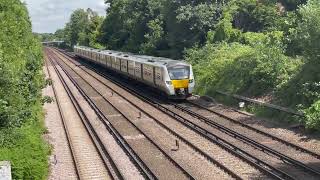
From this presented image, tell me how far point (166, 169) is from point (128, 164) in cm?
174

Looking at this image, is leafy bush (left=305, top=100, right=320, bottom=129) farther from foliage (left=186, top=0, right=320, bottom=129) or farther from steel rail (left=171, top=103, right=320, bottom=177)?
steel rail (left=171, top=103, right=320, bottom=177)

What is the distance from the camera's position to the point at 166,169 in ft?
58.2

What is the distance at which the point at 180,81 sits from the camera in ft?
105

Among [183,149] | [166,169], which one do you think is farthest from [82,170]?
[183,149]

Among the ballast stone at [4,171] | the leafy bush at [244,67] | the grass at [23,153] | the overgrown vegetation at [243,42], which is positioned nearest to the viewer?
the ballast stone at [4,171]

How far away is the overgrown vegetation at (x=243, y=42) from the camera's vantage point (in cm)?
2458

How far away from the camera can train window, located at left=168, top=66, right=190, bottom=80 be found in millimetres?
31938

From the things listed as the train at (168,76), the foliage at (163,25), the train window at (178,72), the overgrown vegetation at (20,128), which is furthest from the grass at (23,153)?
the foliage at (163,25)

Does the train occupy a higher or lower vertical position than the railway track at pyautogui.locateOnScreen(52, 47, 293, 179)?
higher

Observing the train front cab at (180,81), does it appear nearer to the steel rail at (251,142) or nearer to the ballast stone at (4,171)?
the steel rail at (251,142)

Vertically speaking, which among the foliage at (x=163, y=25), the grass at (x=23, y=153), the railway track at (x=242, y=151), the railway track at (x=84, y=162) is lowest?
the railway track at (x=84, y=162)

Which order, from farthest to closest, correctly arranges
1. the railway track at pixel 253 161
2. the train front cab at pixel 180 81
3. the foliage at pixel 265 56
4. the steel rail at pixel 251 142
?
1. the train front cab at pixel 180 81
2. the foliage at pixel 265 56
3. the steel rail at pixel 251 142
4. the railway track at pixel 253 161

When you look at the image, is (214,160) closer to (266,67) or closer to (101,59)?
(266,67)

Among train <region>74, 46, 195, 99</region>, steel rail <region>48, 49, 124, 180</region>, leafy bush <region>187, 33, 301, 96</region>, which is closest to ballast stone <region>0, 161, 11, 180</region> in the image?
steel rail <region>48, 49, 124, 180</region>
